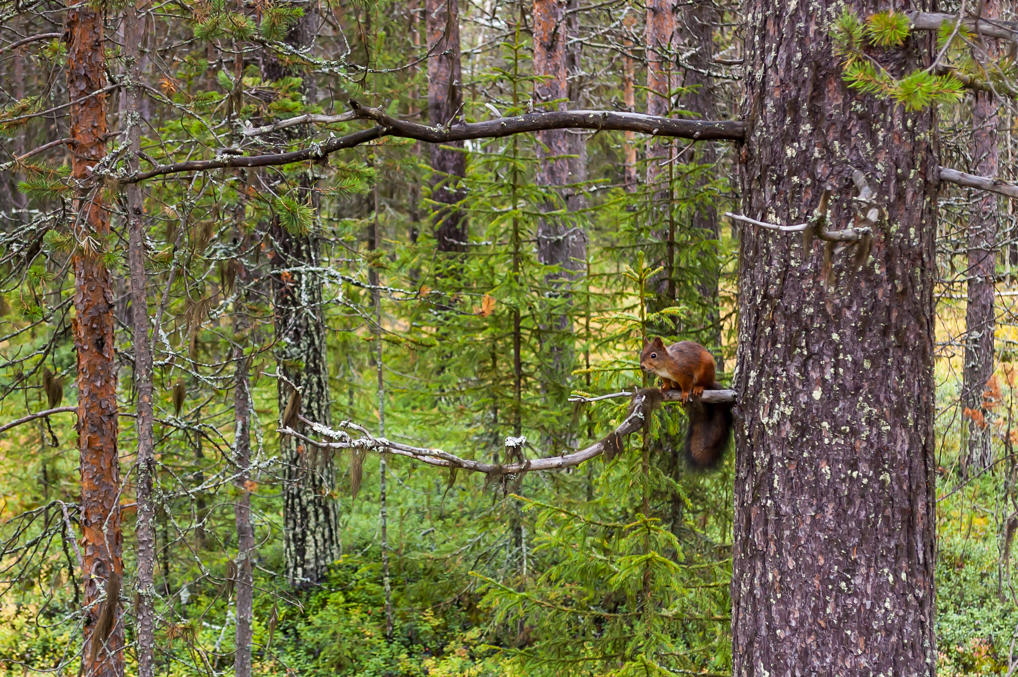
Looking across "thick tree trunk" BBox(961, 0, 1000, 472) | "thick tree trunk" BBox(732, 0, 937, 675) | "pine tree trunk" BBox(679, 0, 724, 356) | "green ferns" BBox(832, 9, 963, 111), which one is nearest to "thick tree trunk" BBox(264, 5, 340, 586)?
"pine tree trunk" BBox(679, 0, 724, 356)

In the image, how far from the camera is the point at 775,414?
10.1 ft

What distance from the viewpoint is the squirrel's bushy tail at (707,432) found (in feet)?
11.6

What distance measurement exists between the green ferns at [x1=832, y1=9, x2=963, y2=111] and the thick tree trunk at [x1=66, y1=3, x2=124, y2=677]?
432cm

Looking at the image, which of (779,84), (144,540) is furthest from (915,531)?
(144,540)

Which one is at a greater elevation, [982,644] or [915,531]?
[915,531]

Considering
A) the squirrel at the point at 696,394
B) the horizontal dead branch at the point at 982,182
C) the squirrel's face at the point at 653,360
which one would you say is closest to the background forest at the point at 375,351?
the horizontal dead branch at the point at 982,182

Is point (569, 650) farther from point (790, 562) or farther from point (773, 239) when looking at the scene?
point (773, 239)

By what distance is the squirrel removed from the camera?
355cm

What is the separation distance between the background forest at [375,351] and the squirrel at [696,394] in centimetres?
13

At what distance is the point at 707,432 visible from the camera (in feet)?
11.7

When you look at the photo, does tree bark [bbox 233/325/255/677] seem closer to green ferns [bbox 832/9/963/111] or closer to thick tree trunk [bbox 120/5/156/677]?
thick tree trunk [bbox 120/5/156/677]

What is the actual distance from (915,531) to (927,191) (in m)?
1.28

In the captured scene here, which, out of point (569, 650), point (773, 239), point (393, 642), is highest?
point (773, 239)

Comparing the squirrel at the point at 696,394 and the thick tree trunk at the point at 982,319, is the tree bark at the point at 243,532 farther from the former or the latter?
the thick tree trunk at the point at 982,319
